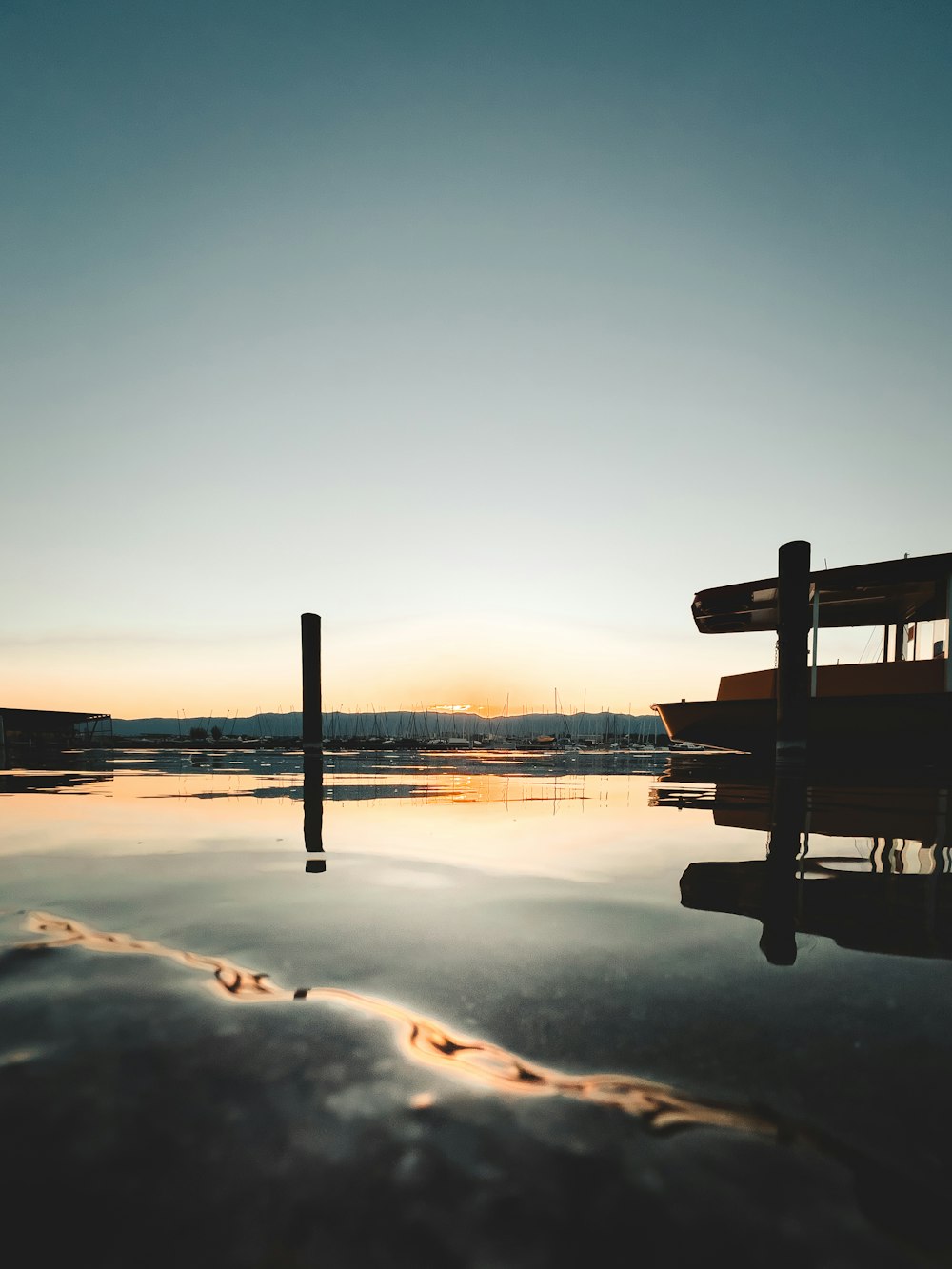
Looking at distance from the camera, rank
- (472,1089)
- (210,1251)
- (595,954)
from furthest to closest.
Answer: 1. (595,954)
2. (472,1089)
3. (210,1251)

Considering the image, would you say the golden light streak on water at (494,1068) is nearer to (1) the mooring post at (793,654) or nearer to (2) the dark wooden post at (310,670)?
(1) the mooring post at (793,654)

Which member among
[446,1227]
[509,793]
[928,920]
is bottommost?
[509,793]

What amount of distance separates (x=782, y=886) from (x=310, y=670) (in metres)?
25.2

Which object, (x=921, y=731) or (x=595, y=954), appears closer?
(x=595, y=954)

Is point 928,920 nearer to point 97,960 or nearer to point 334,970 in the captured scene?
point 334,970

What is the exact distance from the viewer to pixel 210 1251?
4.25 ft

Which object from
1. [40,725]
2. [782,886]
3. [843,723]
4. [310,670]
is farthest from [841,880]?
[40,725]

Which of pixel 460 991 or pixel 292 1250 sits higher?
pixel 292 1250

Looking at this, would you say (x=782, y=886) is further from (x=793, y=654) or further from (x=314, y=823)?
(x=793, y=654)

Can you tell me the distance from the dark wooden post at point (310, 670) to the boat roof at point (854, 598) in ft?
49.5

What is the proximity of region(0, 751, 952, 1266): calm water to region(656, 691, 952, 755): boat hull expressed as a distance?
46.6 ft

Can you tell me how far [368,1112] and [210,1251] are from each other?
577 millimetres

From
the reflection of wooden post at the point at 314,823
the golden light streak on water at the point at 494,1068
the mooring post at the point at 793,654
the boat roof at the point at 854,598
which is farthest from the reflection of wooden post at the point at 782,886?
the boat roof at the point at 854,598

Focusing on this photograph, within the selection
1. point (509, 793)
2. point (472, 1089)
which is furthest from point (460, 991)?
point (509, 793)
